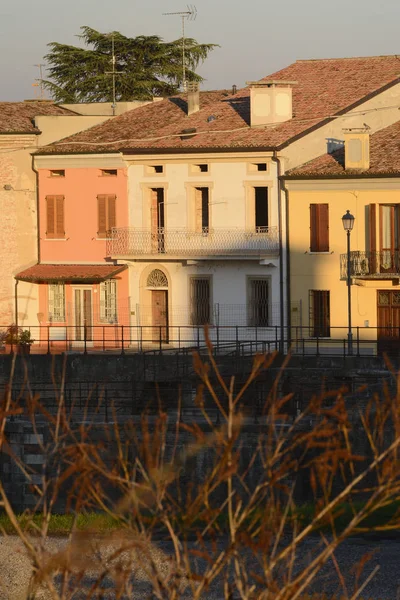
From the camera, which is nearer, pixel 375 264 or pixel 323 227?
pixel 375 264

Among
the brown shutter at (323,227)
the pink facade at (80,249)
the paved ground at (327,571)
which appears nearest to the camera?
the paved ground at (327,571)

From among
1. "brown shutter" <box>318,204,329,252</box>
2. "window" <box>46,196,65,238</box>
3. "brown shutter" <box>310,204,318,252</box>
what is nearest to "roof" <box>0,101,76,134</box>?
"window" <box>46,196,65,238</box>

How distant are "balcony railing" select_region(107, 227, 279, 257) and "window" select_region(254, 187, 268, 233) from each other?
1.07 ft

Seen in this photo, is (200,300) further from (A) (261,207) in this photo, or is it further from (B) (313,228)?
(B) (313,228)

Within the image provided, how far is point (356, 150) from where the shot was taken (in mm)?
41500

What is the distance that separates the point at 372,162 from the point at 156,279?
24.3ft

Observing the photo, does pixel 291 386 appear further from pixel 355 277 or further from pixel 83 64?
pixel 83 64

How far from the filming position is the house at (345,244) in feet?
135

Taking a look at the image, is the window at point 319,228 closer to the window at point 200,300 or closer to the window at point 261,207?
the window at point 261,207

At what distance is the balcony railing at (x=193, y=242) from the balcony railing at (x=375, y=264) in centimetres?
247

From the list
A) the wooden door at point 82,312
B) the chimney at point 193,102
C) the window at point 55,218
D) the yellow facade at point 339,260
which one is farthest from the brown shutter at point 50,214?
the yellow facade at point 339,260

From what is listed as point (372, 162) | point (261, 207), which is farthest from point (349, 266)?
point (261, 207)

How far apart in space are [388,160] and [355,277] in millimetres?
3525

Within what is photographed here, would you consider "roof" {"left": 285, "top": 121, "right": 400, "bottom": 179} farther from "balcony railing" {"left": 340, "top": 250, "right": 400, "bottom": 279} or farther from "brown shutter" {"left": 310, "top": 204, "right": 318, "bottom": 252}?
"balcony railing" {"left": 340, "top": 250, "right": 400, "bottom": 279}
